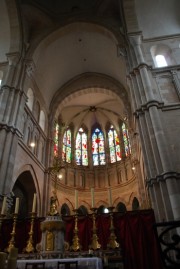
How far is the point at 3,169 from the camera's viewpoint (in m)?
10.6

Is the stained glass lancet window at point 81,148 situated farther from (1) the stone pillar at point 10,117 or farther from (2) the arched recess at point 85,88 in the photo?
(1) the stone pillar at point 10,117

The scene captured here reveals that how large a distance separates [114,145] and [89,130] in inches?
143

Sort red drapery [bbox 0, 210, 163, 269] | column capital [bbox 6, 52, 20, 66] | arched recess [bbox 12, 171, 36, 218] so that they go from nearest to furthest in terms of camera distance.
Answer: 1. red drapery [bbox 0, 210, 163, 269]
2. column capital [bbox 6, 52, 20, 66]
3. arched recess [bbox 12, 171, 36, 218]

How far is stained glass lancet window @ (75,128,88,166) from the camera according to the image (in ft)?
79.5

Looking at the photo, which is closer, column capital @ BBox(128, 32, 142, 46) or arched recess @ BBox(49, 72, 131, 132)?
column capital @ BBox(128, 32, 142, 46)

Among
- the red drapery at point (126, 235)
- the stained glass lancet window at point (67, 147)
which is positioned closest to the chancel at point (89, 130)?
the red drapery at point (126, 235)

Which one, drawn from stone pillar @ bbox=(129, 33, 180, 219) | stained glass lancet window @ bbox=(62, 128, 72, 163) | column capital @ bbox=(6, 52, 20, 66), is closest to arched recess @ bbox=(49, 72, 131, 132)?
stained glass lancet window @ bbox=(62, 128, 72, 163)

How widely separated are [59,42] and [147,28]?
657cm

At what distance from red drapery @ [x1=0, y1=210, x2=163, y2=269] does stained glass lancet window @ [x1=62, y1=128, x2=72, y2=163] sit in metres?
13.4

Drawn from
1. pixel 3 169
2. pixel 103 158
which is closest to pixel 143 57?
pixel 3 169

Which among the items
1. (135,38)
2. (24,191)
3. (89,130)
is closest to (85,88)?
(89,130)

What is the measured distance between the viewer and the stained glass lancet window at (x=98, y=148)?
24.2m

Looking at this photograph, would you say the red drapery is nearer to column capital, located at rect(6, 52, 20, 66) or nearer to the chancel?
the chancel

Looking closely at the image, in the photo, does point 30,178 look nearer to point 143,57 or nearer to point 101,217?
point 101,217
